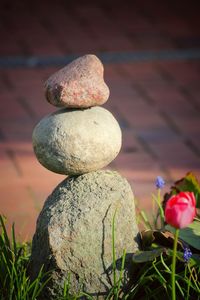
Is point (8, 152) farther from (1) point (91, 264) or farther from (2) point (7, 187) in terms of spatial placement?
(1) point (91, 264)

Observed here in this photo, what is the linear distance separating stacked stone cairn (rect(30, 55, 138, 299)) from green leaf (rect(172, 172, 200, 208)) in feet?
1.26

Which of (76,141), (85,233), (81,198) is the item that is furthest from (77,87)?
(85,233)

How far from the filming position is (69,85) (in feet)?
8.62

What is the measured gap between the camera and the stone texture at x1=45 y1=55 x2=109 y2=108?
2625 mm

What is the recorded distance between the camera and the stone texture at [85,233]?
2.60m

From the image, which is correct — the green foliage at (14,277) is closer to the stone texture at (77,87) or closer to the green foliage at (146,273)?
the green foliage at (146,273)

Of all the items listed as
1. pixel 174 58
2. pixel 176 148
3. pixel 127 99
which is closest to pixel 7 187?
pixel 176 148

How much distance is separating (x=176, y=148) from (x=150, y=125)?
0.36 m

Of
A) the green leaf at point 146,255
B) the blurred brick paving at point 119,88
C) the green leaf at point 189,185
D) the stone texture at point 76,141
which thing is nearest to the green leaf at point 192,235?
the green leaf at point 146,255

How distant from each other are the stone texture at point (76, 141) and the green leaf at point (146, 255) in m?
0.33

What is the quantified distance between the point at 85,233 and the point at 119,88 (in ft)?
9.98

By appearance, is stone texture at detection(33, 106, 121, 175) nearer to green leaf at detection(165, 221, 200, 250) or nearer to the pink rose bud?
green leaf at detection(165, 221, 200, 250)

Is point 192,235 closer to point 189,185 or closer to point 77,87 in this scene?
point 189,185

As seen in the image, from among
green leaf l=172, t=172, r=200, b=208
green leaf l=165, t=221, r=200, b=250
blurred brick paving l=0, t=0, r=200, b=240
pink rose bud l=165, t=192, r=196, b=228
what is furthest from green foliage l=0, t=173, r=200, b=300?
blurred brick paving l=0, t=0, r=200, b=240
